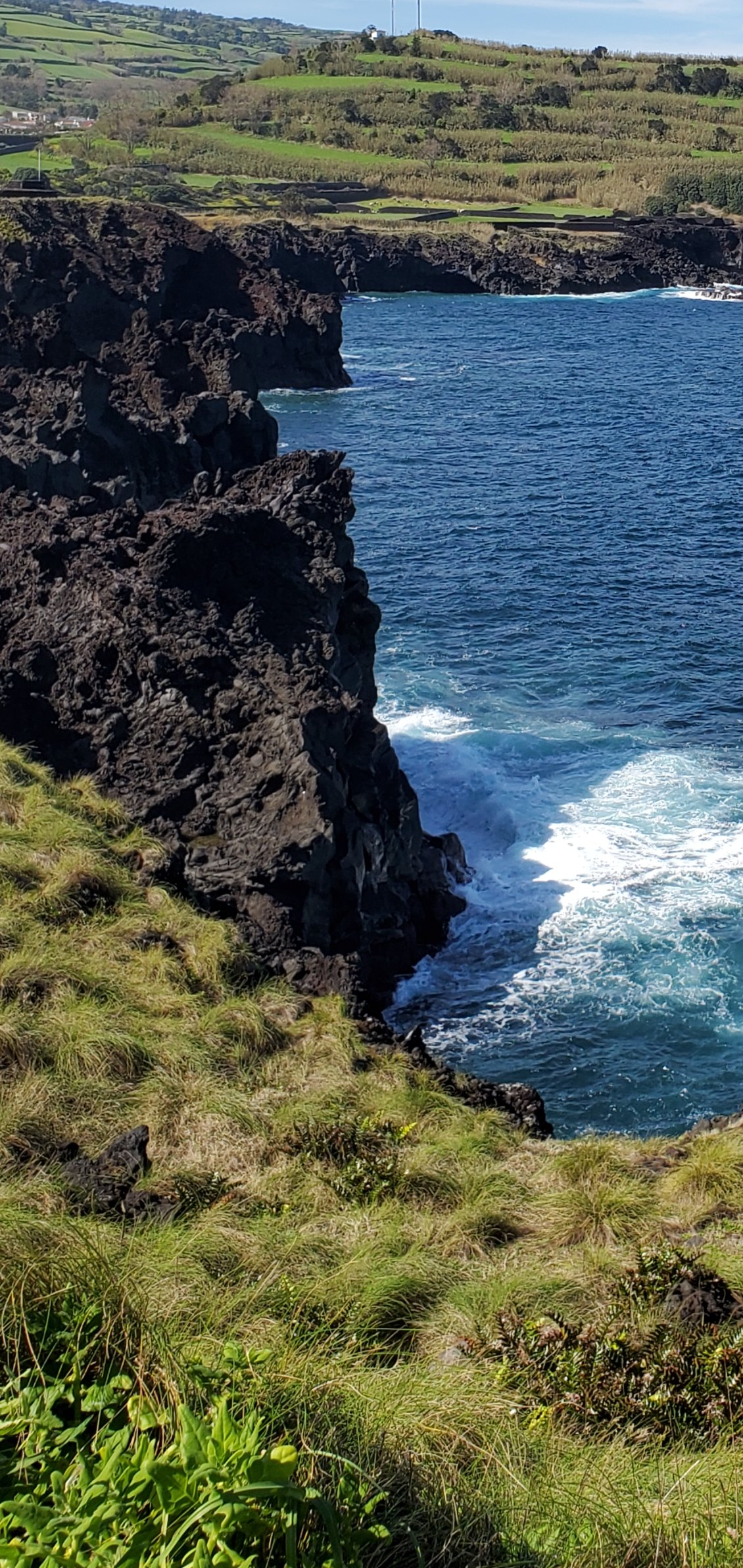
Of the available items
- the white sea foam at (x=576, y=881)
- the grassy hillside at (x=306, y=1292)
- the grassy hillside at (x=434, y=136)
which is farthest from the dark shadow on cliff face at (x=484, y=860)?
the grassy hillside at (x=434, y=136)

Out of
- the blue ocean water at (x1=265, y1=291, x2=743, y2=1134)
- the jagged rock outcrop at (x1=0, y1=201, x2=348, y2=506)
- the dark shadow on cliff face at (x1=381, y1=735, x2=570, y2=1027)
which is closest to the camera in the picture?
the blue ocean water at (x1=265, y1=291, x2=743, y2=1134)

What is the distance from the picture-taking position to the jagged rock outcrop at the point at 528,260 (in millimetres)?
99375

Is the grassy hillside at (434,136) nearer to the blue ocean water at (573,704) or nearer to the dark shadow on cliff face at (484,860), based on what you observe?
the blue ocean water at (573,704)

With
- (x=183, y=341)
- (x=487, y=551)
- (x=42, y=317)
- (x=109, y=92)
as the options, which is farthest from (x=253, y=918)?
(x=109, y=92)

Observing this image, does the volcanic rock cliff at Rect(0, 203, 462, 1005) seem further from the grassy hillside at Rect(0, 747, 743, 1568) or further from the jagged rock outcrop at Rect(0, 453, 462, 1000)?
the grassy hillside at Rect(0, 747, 743, 1568)

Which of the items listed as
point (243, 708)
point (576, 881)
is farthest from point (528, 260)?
point (243, 708)

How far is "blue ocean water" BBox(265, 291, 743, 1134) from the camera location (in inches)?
746

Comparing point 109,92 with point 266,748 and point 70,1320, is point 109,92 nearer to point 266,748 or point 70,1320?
point 266,748

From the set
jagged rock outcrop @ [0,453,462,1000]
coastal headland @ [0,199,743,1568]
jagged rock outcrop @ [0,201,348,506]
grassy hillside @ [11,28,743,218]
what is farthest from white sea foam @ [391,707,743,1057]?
grassy hillside @ [11,28,743,218]

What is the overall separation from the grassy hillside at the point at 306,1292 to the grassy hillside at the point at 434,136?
105163mm

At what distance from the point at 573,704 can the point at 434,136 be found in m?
127

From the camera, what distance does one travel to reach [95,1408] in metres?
4.67

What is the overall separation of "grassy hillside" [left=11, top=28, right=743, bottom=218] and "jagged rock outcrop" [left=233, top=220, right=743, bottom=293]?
468 inches

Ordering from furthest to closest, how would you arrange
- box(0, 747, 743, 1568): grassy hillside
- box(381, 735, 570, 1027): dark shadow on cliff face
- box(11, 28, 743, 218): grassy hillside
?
box(11, 28, 743, 218): grassy hillside, box(381, 735, 570, 1027): dark shadow on cliff face, box(0, 747, 743, 1568): grassy hillside
